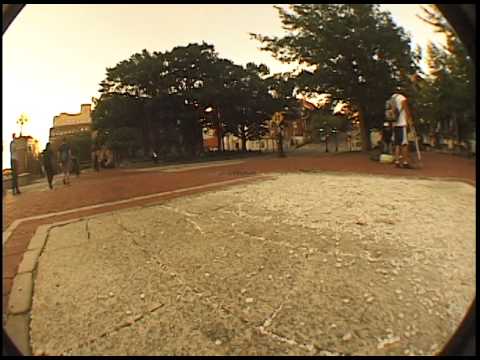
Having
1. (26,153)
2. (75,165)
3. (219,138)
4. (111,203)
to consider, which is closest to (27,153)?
(26,153)

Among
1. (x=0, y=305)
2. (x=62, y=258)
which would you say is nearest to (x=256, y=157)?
(x=62, y=258)

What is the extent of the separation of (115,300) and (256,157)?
59 cm

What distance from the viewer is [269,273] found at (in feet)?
3.05

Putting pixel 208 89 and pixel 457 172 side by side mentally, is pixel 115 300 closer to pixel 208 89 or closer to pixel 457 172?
pixel 208 89

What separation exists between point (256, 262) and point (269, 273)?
0.20 feet

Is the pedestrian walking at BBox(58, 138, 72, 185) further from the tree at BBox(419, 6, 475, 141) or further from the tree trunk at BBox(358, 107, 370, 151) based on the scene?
the tree at BBox(419, 6, 475, 141)

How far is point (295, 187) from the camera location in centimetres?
92

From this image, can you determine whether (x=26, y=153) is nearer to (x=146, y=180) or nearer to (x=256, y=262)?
(x=146, y=180)

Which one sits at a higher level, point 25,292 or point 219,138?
point 219,138

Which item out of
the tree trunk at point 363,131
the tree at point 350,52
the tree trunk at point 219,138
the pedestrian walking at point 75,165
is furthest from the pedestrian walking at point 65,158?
the tree trunk at point 363,131

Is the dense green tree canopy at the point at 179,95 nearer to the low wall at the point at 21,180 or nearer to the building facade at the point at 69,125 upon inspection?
the building facade at the point at 69,125

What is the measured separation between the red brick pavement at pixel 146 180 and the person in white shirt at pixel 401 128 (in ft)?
0.13

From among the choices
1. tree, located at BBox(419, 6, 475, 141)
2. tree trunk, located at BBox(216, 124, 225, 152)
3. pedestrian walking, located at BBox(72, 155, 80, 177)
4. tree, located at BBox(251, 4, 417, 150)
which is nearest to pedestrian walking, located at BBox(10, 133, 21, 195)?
pedestrian walking, located at BBox(72, 155, 80, 177)

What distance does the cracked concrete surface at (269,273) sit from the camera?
77 centimetres
